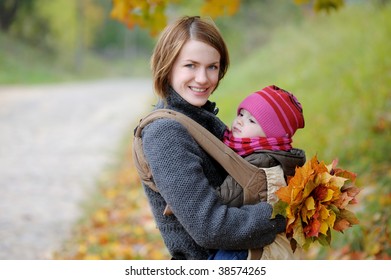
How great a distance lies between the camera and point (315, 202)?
2020mm

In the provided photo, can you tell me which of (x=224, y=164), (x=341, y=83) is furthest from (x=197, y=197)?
(x=341, y=83)

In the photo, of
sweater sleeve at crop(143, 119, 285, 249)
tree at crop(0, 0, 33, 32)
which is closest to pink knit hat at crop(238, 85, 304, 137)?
sweater sleeve at crop(143, 119, 285, 249)

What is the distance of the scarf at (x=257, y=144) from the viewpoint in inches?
80.6

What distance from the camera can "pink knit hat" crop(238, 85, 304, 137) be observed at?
6.73 feet

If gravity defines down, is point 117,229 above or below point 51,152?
above

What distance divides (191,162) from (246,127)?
0.24 m

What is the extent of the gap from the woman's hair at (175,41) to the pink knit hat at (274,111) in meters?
0.20

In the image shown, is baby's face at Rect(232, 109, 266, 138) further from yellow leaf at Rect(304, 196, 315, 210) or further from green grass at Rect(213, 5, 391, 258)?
green grass at Rect(213, 5, 391, 258)

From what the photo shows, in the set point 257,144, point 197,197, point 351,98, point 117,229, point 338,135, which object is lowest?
point 117,229

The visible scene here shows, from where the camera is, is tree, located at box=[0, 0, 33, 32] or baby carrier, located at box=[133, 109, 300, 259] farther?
tree, located at box=[0, 0, 33, 32]

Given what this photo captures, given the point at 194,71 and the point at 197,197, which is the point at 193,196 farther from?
the point at 194,71

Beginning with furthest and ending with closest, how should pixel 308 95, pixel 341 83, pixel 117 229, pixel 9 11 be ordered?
pixel 9 11
pixel 308 95
pixel 341 83
pixel 117 229

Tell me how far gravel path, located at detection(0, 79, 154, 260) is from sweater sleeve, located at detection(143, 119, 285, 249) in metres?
3.14
